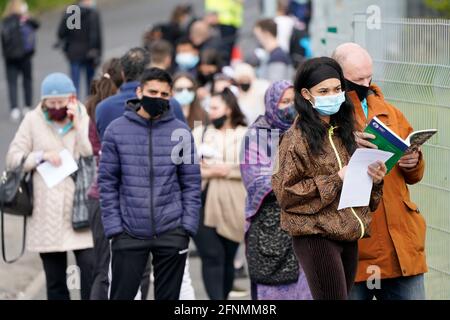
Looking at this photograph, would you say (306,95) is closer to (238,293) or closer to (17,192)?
(17,192)

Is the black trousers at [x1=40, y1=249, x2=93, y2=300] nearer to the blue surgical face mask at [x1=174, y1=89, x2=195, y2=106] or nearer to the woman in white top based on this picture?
the woman in white top

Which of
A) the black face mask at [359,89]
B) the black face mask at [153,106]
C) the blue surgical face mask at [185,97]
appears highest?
the black face mask at [359,89]

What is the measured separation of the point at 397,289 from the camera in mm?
7039

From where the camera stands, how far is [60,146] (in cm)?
897

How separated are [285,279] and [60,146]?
6.71ft

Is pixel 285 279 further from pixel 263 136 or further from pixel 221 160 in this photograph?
pixel 221 160

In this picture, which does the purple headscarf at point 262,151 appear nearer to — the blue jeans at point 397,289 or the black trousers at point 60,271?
the blue jeans at point 397,289

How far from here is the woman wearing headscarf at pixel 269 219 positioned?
Answer: 795 centimetres

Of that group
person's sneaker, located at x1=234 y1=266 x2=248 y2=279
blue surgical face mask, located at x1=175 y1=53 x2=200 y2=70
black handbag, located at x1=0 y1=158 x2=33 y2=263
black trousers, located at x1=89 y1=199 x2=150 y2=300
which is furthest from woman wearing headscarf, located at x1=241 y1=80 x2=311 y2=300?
blue surgical face mask, located at x1=175 y1=53 x2=200 y2=70

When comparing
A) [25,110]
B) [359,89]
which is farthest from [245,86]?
[25,110]

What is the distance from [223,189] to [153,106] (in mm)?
2100

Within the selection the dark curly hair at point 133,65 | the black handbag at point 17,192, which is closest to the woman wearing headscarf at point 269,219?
the dark curly hair at point 133,65
